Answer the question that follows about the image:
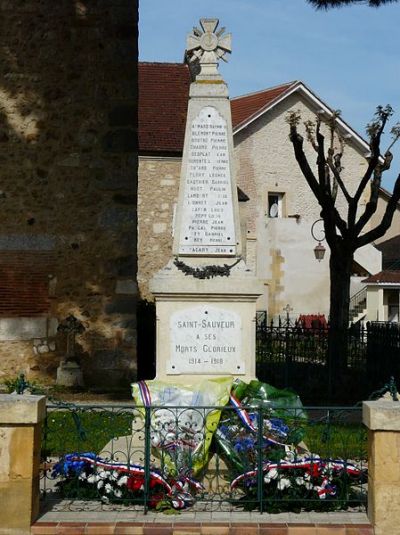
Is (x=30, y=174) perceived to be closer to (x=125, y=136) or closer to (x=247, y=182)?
(x=125, y=136)

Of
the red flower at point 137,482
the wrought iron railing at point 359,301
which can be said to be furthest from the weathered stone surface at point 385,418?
the wrought iron railing at point 359,301

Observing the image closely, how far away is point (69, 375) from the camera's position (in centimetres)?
1339

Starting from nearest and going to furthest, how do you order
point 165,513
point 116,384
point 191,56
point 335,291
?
1. point 165,513
2. point 191,56
3. point 116,384
4. point 335,291

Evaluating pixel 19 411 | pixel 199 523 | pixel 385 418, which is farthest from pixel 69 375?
pixel 385 418

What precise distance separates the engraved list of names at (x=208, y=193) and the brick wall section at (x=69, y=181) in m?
5.27

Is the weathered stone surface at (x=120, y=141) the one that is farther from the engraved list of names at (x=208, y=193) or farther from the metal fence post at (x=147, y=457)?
the metal fence post at (x=147, y=457)

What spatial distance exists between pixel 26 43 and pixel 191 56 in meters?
5.74

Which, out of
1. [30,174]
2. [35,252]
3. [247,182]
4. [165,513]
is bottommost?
[165,513]

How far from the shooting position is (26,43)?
13.8m

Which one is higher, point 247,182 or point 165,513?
point 247,182

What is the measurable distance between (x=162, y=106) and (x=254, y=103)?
11592 millimetres

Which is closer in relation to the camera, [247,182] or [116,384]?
[116,384]

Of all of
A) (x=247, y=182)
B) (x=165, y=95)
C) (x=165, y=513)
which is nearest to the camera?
(x=165, y=513)

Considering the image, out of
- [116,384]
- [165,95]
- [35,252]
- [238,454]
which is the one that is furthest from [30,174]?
[165,95]
